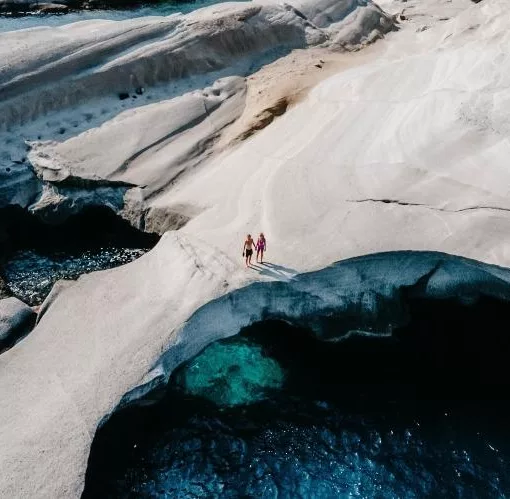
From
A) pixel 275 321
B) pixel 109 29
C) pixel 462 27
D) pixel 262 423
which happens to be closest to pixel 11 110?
pixel 109 29

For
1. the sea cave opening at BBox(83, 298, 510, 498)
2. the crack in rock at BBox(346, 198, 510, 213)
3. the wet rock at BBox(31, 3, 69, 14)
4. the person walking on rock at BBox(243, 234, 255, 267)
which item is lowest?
the sea cave opening at BBox(83, 298, 510, 498)

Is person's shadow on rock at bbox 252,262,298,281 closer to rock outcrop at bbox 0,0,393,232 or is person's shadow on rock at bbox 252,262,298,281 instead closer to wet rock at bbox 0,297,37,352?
rock outcrop at bbox 0,0,393,232

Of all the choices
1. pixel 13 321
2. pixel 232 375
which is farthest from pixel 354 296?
pixel 13 321

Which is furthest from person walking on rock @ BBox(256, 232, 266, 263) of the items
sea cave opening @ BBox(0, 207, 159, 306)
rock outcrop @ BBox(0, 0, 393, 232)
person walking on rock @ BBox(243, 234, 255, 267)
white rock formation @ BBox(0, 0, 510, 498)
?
sea cave opening @ BBox(0, 207, 159, 306)

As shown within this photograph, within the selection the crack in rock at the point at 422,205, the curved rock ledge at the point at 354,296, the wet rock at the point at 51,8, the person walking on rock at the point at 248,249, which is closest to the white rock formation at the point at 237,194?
the crack in rock at the point at 422,205

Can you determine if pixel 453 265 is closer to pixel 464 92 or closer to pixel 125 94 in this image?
pixel 464 92

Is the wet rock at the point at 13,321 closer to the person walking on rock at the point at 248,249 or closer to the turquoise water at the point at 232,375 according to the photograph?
the turquoise water at the point at 232,375
